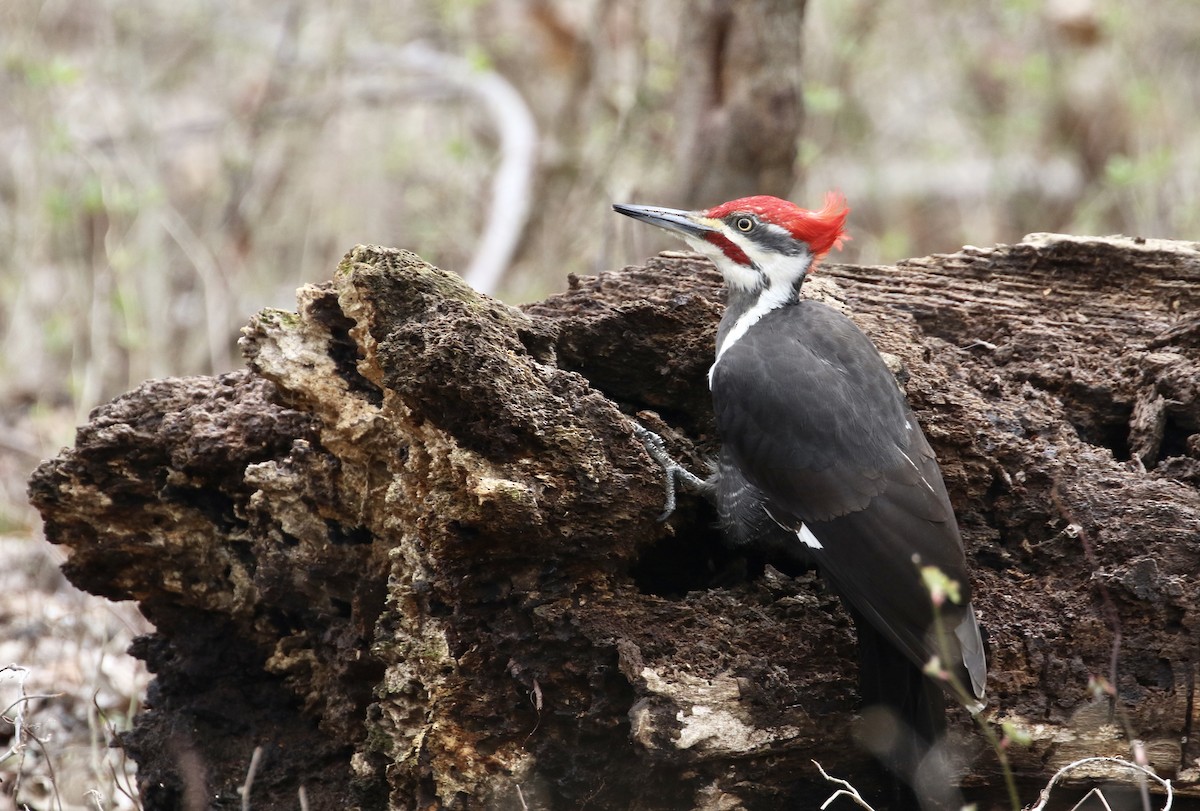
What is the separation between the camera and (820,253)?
12.9 ft

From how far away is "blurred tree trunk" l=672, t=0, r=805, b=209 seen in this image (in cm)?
604

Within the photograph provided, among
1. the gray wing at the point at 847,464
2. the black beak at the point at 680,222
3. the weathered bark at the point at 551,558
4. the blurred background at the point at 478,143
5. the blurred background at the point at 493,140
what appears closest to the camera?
the weathered bark at the point at 551,558

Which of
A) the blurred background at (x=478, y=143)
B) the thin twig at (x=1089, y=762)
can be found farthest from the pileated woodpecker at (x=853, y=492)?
the blurred background at (x=478, y=143)

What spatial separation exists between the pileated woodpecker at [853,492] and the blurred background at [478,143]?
9.16 ft

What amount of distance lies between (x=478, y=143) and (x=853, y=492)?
786cm

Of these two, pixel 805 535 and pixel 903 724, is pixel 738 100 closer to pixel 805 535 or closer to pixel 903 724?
pixel 805 535

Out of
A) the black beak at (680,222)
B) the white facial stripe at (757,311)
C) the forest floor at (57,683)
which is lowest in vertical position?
the forest floor at (57,683)

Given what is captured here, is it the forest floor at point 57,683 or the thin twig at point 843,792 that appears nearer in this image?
the thin twig at point 843,792

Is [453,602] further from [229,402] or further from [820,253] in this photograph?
[820,253]

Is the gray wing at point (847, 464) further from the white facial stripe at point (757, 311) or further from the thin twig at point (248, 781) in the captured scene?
the thin twig at point (248, 781)

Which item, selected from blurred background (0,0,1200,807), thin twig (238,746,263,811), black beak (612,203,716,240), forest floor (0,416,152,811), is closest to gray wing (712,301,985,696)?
black beak (612,203,716,240)

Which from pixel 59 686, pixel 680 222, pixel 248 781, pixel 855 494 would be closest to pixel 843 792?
pixel 855 494

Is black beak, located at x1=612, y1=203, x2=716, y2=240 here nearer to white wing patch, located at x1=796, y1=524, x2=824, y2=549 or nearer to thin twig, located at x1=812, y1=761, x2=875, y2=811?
white wing patch, located at x1=796, y1=524, x2=824, y2=549

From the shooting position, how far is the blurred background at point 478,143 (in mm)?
6492
